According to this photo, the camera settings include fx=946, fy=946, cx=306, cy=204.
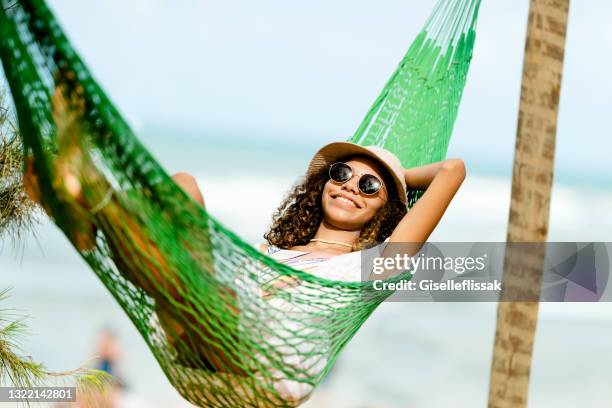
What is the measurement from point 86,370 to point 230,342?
904mm

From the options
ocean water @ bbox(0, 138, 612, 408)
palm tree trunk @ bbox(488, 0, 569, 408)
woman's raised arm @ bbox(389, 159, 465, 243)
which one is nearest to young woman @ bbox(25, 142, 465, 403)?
woman's raised arm @ bbox(389, 159, 465, 243)

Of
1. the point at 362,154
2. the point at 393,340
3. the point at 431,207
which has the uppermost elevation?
the point at 393,340

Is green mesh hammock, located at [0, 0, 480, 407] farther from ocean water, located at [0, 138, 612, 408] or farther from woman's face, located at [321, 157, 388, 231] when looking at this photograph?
ocean water, located at [0, 138, 612, 408]

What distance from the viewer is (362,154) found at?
268cm

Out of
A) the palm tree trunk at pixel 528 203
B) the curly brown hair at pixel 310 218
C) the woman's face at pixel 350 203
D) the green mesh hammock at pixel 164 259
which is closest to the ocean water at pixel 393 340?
the curly brown hair at pixel 310 218

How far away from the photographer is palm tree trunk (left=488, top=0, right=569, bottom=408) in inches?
71.1

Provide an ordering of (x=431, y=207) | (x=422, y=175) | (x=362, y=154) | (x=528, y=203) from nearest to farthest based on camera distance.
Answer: (x=528, y=203)
(x=431, y=207)
(x=422, y=175)
(x=362, y=154)

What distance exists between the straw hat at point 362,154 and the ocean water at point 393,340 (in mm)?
3904

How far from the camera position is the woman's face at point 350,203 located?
8.39 feet

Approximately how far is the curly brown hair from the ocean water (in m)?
3.83

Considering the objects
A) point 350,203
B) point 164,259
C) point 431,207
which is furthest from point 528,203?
point 350,203

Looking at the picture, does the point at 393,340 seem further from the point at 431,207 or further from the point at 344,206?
the point at 431,207

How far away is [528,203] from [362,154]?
3.03ft

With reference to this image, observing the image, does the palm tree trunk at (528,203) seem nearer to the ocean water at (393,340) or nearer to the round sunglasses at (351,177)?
the round sunglasses at (351,177)
